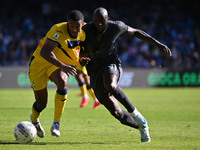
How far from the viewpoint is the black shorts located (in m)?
7.46

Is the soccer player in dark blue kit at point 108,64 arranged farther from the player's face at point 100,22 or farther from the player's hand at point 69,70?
the player's hand at point 69,70

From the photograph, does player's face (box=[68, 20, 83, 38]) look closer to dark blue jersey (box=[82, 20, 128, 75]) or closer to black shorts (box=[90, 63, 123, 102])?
dark blue jersey (box=[82, 20, 128, 75])

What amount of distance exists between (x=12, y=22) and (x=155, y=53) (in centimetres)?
1093

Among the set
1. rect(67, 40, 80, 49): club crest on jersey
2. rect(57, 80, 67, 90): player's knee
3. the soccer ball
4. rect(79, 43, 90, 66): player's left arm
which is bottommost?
the soccer ball

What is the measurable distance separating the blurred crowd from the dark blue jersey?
17.6 meters

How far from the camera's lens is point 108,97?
750 cm

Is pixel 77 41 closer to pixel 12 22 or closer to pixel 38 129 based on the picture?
pixel 38 129

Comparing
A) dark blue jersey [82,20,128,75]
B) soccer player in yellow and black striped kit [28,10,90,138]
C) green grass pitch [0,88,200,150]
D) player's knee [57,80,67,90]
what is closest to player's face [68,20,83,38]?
soccer player in yellow and black striped kit [28,10,90,138]

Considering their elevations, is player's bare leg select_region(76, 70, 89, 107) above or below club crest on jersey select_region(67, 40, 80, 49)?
below

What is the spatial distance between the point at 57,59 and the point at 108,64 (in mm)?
980

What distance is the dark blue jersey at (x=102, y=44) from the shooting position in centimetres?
740

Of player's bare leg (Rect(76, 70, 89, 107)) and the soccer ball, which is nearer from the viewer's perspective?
the soccer ball

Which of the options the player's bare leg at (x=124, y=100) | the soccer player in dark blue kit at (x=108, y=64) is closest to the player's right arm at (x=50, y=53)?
the soccer player in dark blue kit at (x=108, y=64)

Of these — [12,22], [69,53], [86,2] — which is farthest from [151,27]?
[69,53]
